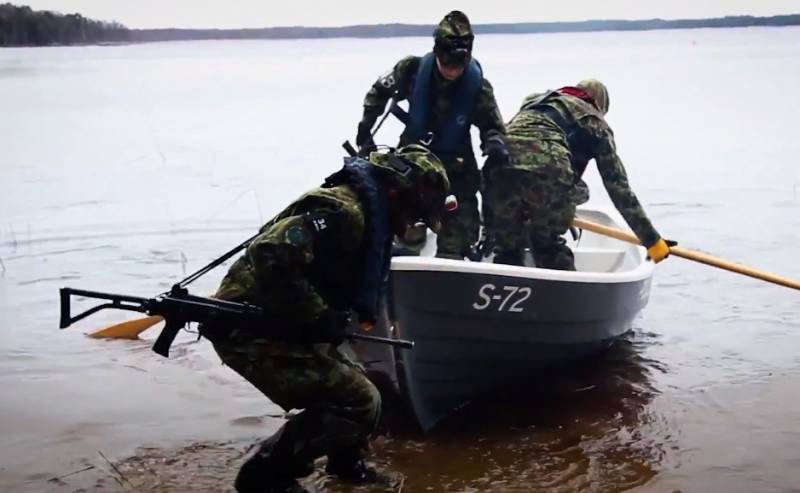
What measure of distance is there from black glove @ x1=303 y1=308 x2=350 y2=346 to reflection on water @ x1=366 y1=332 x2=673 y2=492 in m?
1.09

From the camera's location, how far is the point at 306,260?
4375 mm

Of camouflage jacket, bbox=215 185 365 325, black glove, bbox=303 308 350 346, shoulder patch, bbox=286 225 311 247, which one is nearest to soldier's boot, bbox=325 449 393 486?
black glove, bbox=303 308 350 346

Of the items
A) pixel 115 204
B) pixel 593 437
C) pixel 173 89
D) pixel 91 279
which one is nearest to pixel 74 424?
pixel 593 437

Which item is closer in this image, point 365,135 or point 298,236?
point 298,236

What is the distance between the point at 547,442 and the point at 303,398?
1.85 meters

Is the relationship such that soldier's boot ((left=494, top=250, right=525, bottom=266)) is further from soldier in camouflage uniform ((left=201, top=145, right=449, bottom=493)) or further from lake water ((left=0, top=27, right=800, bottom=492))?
soldier in camouflage uniform ((left=201, top=145, right=449, bottom=493))

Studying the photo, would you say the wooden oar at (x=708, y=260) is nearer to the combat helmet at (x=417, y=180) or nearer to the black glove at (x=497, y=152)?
the black glove at (x=497, y=152)

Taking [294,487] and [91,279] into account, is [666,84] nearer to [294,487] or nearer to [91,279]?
[91,279]

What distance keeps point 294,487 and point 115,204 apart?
1048cm

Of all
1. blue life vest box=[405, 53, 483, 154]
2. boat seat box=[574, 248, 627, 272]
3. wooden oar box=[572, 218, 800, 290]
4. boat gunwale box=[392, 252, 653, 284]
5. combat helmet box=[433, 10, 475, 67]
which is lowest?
boat seat box=[574, 248, 627, 272]

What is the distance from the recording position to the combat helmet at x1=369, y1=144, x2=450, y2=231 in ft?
15.1

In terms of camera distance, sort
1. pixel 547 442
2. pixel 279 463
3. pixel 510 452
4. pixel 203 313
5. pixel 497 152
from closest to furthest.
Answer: pixel 203 313 < pixel 279 463 < pixel 510 452 < pixel 547 442 < pixel 497 152

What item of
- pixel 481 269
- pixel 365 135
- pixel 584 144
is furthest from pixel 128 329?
pixel 584 144

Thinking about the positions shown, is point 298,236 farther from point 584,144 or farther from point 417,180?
point 584,144
